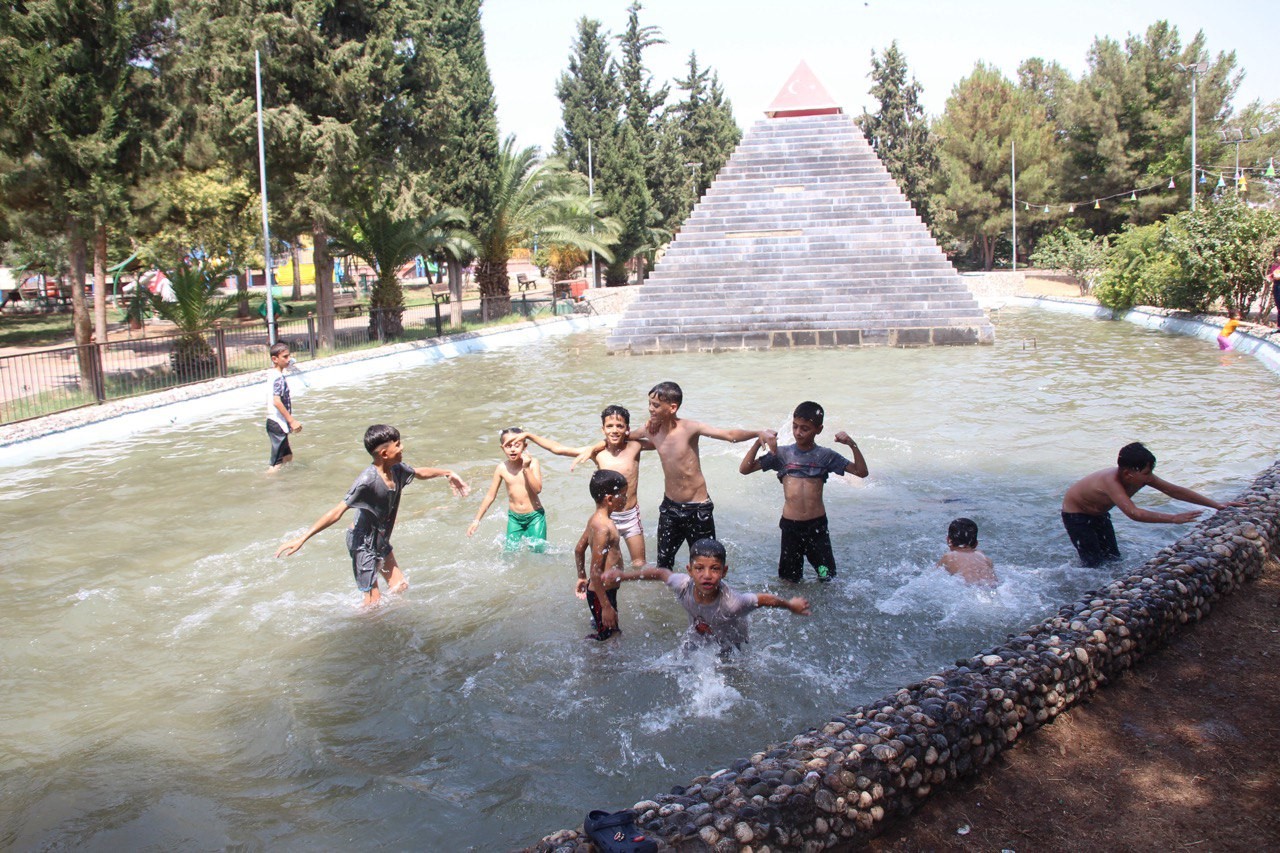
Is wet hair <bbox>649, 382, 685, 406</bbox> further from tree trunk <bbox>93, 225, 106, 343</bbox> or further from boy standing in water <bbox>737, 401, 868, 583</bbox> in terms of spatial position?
tree trunk <bbox>93, 225, 106, 343</bbox>

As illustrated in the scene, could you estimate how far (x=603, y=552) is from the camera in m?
5.11

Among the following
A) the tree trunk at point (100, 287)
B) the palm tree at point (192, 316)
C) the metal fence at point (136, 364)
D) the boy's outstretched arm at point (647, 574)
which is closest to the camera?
the boy's outstretched arm at point (647, 574)

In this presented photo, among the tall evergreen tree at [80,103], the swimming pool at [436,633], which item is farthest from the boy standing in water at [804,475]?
the tall evergreen tree at [80,103]

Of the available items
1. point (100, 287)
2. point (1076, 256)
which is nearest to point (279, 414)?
point (100, 287)

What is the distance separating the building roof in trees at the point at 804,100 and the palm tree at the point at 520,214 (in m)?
6.77

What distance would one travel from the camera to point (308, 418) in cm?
1395

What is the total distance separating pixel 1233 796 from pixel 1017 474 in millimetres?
5757

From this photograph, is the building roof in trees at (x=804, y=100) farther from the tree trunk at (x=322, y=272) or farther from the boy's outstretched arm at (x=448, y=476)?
the boy's outstretched arm at (x=448, y=476)

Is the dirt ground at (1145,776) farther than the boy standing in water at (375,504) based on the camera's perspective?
No

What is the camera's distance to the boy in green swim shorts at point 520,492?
627 centimetres

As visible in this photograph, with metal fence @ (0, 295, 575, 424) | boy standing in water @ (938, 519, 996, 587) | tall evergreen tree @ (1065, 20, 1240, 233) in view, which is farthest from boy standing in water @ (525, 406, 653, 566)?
tall evergreen tree @ (1065, 20, 1240, 233)

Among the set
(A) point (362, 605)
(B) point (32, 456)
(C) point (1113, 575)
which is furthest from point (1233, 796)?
(B) point (32, 456)

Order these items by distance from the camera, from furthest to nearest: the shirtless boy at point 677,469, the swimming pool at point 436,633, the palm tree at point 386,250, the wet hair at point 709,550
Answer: the palm tree at point 386,250, the shirtless boy at point 677,469, the wet hair at point 709,550, the swimming pool at point 436,633

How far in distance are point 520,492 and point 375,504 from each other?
Answer: 1.06 metres
